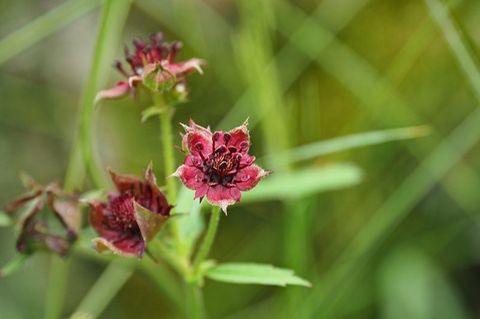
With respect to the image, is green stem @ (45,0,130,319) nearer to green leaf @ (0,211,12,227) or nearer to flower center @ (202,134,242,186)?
green leaf @ (0,211,12,227)

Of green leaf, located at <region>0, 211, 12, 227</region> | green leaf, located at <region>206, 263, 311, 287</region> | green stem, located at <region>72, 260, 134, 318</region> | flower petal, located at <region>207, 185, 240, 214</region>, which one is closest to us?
flower petal, located at <region>207, 185, 240, 214</region>

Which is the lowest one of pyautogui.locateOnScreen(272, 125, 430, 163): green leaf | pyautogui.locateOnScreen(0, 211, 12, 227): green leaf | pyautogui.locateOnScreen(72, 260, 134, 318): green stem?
pyautogui.locateOnScreen(0, 211, 12, 227): green leaf

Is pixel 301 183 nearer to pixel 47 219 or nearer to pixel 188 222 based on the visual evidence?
pixel 188 222

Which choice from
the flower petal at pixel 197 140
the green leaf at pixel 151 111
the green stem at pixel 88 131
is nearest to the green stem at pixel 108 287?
the green stem at pixel 88 131

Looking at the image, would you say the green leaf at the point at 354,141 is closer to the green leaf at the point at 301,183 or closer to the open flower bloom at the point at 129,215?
the green leaf at the point at 301,183

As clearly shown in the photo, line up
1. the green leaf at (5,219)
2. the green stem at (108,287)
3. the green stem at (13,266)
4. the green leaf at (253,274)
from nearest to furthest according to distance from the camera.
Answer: the green leaf at (253,274)
the green stem at (13,266)
the green leaf at (5,219)
the green stem at (108,287)

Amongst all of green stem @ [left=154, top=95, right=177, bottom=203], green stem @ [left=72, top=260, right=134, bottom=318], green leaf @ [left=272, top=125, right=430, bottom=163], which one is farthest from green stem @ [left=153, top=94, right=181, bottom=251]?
green stem @ [left=72, top=260, right=134, bottom=318]
